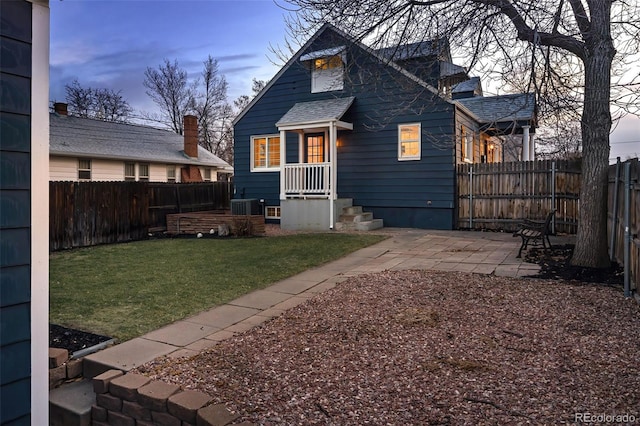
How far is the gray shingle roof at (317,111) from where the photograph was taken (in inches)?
499

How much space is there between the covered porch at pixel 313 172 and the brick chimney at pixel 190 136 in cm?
1004

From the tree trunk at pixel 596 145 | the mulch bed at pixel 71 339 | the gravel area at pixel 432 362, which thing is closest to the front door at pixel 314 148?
the tree trunk at pixel 596 145

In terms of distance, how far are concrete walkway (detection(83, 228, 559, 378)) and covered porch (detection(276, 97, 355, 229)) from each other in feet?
7.46

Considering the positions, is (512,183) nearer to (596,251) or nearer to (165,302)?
(596,251)

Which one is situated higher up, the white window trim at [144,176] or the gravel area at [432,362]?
the white window trim at [144,176]

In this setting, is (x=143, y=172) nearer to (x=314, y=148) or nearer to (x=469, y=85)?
(x=314, y=148)

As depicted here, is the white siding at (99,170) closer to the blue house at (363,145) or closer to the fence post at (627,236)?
the blue house at (363,145)

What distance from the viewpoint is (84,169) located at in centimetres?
1823

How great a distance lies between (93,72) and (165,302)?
34.9 meters

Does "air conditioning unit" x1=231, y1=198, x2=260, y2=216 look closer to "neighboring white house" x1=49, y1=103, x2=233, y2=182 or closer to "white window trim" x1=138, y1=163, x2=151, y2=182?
"neighboring white house" x1=49, y1=103, x2=233, y2=182

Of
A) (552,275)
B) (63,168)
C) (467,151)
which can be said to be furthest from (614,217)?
(63,168)

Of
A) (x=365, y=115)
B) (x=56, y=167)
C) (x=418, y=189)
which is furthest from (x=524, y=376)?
(x=56, y=167)

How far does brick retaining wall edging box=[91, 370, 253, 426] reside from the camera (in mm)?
2693

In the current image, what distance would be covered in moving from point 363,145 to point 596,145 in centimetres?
769
